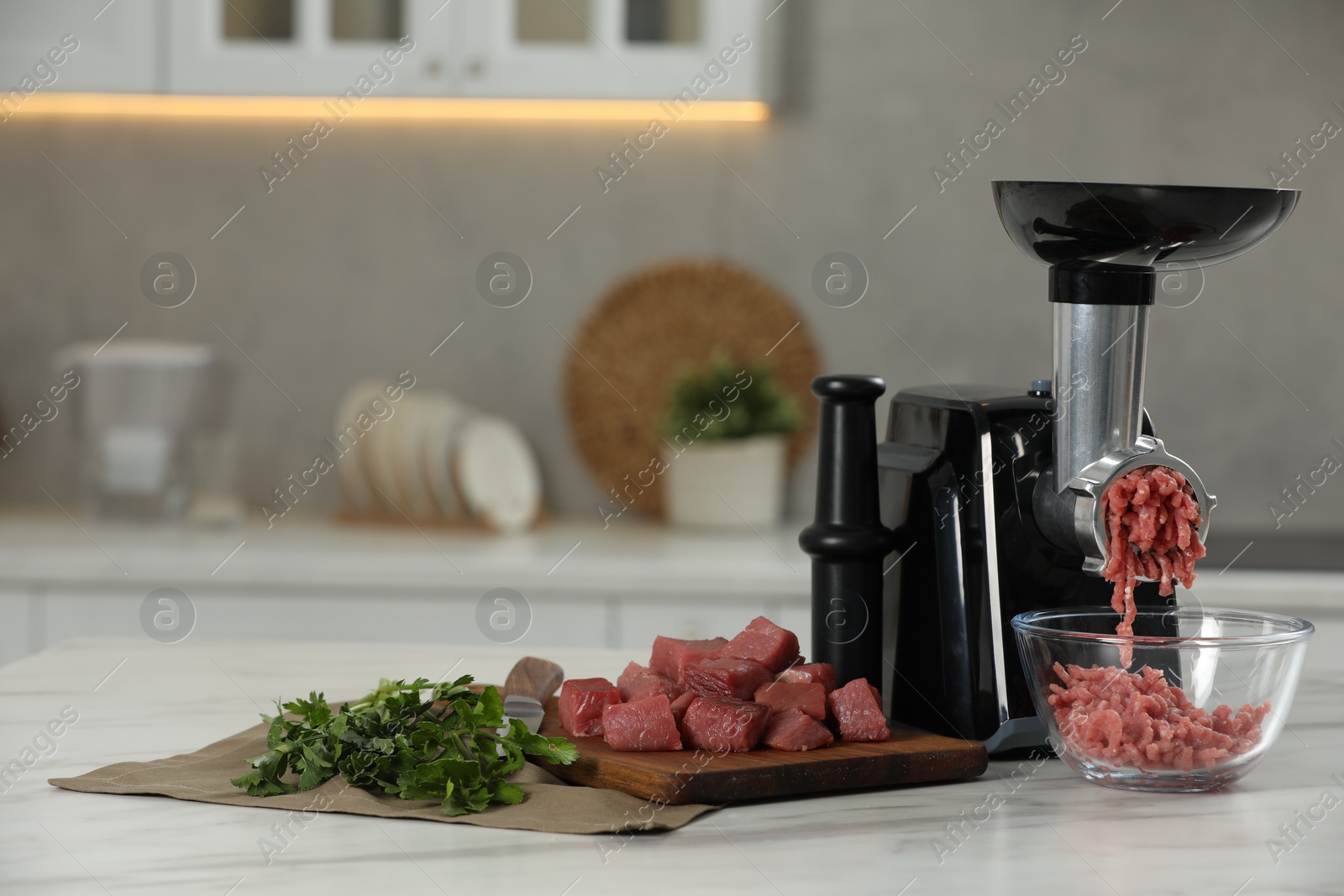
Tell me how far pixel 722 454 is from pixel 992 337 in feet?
1.94

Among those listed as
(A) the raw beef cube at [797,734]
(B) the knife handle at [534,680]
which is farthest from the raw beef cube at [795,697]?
(B) the knife handle at [534,680]

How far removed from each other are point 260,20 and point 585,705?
5.89ft

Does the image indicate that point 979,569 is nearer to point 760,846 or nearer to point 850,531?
point 850,531

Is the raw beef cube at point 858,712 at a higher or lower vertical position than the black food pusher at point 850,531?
lower

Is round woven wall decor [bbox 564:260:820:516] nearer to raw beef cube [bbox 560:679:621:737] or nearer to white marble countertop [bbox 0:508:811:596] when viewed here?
white marble countertop [bbox 0:508:811:596]

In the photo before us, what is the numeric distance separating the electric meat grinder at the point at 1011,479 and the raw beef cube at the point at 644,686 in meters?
0.13

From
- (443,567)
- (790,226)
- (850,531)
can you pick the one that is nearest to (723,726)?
(850,531)

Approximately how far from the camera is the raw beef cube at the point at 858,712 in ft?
3.08

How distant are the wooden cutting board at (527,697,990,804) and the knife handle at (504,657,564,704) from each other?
0.46 feet

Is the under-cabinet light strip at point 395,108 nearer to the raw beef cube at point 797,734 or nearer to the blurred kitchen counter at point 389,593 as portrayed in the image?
the blurred kitchen counter at point 389,593

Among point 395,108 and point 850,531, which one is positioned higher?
point 395,108

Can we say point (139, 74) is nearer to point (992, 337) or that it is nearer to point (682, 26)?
point (682, 26)

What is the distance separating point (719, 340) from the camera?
2.61m

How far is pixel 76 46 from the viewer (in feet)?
7.71
